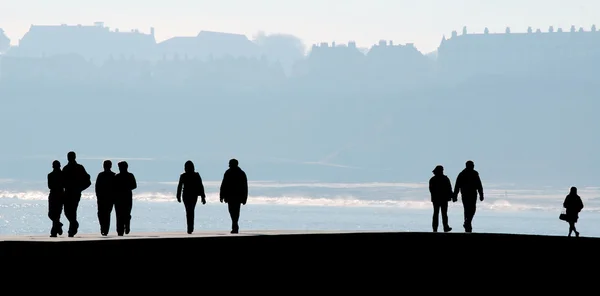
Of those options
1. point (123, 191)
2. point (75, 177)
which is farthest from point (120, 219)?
point (75, 177)

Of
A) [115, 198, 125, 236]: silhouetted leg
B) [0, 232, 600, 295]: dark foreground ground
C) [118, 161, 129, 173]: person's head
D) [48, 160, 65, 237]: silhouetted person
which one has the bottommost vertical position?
[0, 232, 600, 295]: dark foreground ground

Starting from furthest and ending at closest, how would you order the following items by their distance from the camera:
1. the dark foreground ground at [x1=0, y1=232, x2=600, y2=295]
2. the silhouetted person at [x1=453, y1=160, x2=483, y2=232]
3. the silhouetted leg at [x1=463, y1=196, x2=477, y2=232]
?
the silhouetted leg at [x1=463, y1=196, x2=477, y2=232]
the silhouetted person at [x1=453, y1=160, x2=483, y2=232]
the dark foreground ground at [x1=0, y1=232, x2=600, y2=295]

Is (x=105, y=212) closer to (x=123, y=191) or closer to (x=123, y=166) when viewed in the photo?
(x=123, y=191)

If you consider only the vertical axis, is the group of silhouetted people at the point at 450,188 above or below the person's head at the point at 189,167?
below

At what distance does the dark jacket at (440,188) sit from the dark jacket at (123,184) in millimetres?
5469

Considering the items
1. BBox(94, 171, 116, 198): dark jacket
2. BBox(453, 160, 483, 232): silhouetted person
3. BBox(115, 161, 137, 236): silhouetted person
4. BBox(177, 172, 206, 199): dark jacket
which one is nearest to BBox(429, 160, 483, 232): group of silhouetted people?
BBox(453, 160, 483, 232): silhouetted person

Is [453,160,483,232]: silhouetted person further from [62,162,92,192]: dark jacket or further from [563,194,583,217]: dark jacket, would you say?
[62,162,92,192]: dark jacket

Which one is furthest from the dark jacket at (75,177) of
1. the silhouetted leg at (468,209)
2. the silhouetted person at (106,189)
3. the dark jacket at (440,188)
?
the silhouetted leg at (468,209)

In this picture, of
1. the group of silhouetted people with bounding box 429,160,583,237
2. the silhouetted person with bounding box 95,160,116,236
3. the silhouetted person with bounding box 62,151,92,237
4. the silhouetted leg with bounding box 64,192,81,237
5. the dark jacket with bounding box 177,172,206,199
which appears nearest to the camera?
the silhouetted person with bounding box 62,151,92,237

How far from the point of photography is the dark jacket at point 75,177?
22.0 m

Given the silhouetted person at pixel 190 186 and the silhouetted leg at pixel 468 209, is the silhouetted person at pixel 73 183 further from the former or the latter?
the silhouetted leg at pixel 468 209

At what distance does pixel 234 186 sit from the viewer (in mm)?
23641

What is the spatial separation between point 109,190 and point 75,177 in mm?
796

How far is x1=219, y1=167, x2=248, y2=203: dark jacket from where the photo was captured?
926 inches
